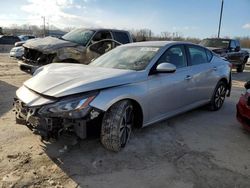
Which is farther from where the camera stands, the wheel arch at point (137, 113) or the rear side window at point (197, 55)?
the rear side window at point (197, 55)

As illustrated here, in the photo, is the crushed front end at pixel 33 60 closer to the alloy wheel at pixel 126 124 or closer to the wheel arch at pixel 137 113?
the wheel arch at pixel 137 113

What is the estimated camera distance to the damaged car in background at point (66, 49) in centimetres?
846

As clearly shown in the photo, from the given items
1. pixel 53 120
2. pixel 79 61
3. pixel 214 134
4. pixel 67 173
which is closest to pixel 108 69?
pixel 53 120

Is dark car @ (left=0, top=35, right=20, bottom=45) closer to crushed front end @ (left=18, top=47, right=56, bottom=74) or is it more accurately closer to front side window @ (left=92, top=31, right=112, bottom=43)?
crushed front end @ (left=18, top=47, right=56, bottom=74)

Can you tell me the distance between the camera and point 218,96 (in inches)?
258

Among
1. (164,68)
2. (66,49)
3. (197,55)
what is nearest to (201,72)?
(197,55)

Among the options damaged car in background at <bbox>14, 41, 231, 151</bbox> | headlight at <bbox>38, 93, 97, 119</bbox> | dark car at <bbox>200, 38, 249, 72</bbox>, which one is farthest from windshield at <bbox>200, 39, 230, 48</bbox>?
headlight at <bbox>38, 93, 97, 119</bbox>

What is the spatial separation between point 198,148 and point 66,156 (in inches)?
77.1

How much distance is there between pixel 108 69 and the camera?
4484 mm

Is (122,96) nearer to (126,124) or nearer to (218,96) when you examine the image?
(126,124)

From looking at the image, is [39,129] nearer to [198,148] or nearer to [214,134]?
[198,148]

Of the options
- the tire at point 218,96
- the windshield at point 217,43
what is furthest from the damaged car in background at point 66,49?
the windshield at point 217,43

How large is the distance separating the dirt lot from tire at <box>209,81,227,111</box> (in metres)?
1.25

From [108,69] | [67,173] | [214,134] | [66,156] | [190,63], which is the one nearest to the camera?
[67,173]
